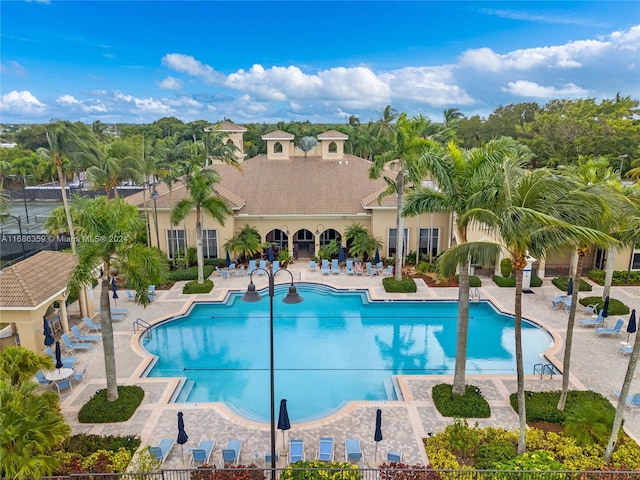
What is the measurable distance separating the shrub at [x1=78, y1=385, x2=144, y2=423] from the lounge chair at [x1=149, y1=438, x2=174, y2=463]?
2285 mm

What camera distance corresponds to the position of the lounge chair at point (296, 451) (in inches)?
470

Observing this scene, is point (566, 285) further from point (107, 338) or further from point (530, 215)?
point (107, 338)

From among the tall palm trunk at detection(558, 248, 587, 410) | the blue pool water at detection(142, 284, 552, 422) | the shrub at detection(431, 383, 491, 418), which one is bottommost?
the blue pool water at detection(142, 284, 552, 422)

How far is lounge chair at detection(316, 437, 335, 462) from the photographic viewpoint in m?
12.0

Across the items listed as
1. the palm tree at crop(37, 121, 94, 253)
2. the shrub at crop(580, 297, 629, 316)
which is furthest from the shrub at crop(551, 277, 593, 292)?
the palm tree at crop(37, 121, 94, 253)

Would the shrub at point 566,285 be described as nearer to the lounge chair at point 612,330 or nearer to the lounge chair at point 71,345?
the lounge chair at point 612,330

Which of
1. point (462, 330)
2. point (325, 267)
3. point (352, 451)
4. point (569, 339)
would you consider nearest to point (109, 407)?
point (352, 451)

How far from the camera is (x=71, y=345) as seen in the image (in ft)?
60.2

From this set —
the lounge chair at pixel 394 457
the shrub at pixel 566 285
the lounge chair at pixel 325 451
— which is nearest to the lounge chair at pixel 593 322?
the shrub at pixel 566 285

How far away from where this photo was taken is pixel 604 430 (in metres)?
12.1

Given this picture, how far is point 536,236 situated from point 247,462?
29.8 ft

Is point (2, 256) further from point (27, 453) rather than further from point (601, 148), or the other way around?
point (601, 148)

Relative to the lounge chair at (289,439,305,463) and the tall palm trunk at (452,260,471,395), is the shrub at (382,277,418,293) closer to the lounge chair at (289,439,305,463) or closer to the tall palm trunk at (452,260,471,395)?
the tall palm trunk at (452,260,471,395)

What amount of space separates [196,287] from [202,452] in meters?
14.2
